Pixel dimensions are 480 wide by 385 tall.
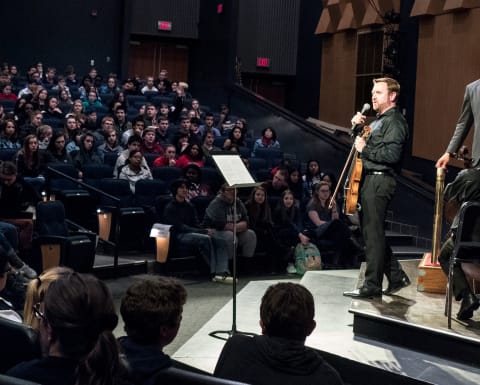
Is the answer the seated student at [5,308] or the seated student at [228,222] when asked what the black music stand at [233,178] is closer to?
the seated student at [5,308]

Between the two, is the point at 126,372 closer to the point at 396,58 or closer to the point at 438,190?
the point at 438,190

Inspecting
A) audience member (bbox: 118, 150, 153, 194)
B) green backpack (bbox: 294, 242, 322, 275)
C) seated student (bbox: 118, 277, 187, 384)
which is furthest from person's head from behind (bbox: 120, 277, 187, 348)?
audience member (bbox: 118, 150, 153, 194)

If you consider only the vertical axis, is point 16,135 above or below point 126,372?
above

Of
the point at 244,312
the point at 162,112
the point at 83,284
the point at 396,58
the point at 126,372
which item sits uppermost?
the point at 396,58

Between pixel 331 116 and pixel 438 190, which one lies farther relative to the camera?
pixel 331 116

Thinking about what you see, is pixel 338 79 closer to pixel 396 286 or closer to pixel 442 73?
pixel 442 73

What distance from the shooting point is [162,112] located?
11336 millimetres

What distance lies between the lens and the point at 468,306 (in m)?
4.14

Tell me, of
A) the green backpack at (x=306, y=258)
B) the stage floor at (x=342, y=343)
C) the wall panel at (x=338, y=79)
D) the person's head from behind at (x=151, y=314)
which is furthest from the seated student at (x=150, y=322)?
the wall panel at (x=338, y=79)

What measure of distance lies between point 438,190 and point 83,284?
11.9 ft

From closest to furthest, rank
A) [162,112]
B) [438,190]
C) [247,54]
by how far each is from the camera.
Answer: [438,190] < [162,112] < [247,54]

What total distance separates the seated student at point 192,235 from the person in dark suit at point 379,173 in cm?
265

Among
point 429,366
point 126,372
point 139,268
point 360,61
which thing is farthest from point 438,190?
point 360,61

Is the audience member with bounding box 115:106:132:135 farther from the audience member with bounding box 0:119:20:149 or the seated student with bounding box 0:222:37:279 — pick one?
the seated student with bounding box 0:222:37:279
